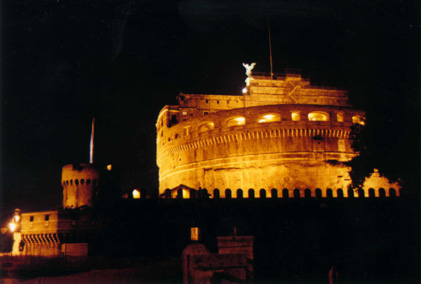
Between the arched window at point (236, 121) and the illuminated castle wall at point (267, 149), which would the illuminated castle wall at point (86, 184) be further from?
the arched window at point (236, 121)

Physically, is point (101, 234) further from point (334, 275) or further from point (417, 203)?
point (417, 203)

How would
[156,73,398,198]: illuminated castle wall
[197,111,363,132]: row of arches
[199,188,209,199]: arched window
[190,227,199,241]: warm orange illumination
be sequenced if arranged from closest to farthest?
[190,227,199,241]: warm orange illumination < [199,188,209,199]: arched window < [156,73,398,198]: illuminated castle wall < [197,111,363,132]: row of arches

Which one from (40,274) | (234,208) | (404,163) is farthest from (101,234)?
(404,163)

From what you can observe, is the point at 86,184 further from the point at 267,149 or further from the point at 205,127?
the point at 205,127

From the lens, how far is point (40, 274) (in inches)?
528

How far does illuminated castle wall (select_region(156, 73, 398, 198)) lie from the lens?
23.9 m

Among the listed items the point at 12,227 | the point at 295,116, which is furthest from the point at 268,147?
the point at 12,227

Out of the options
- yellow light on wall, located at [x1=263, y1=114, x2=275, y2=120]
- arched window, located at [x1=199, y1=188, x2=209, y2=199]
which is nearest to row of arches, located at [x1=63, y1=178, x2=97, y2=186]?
arched window, located at [x1=199, y1=188, x2=209, y2=199]

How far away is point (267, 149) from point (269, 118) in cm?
251

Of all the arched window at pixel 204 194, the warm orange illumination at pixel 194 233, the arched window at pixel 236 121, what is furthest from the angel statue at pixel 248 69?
the warm orange illumination at pixel 194 233

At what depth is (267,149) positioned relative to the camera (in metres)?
24.3

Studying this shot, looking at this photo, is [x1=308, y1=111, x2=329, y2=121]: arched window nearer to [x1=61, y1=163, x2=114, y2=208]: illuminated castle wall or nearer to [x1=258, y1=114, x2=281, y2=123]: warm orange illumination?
[x1=258, y1=114, x2=281, y2=123]: warm orange illumination

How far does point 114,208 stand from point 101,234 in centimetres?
109

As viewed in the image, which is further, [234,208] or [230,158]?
[230,158]
